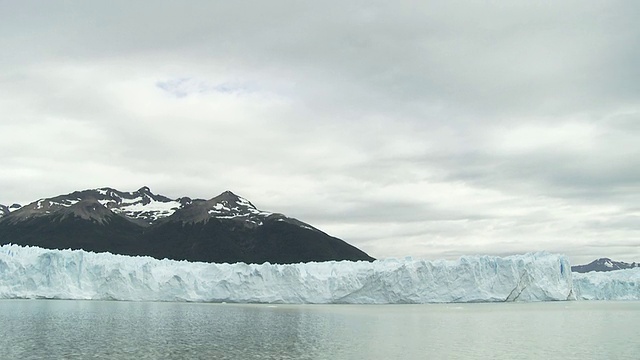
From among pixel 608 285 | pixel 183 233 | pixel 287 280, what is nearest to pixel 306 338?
pixel 287 280

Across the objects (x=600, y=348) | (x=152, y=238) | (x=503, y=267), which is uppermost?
(x=152, y=238)

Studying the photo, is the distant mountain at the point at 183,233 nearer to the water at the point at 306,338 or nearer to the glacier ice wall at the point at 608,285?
the glacier ice wall at the point at 608,285

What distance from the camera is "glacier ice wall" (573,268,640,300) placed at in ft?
249

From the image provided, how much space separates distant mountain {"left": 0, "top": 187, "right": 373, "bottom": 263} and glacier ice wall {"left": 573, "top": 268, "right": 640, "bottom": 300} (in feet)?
242

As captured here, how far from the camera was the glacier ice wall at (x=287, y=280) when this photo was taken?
60.9 meters

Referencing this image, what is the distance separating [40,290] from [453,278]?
142 ft

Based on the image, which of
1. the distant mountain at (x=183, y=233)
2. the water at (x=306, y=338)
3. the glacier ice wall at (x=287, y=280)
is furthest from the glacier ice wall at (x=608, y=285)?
the distant mountain at (x=183, y=233)

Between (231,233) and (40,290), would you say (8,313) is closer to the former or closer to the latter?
(40,290)

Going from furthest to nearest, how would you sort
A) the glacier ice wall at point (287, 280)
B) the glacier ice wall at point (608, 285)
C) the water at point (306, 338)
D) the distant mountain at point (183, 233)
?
the distant mountain at point (183, 233) < the glacier ice wall at point (608, 285) < the glacier ice wall at point (287, 280) < the water at point (306, 338)

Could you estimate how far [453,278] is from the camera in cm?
6122

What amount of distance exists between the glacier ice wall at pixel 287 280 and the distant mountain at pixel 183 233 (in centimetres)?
7878

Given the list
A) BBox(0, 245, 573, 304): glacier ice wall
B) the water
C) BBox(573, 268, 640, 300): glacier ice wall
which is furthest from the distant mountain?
the water

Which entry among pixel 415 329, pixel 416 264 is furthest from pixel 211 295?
pixel 415 329

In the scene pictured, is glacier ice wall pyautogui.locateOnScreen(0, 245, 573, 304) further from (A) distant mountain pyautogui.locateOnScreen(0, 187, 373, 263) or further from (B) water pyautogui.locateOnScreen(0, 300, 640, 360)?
(A) distant mountain pyautogui.locateOnScreen(0, 187, 373, 263)
